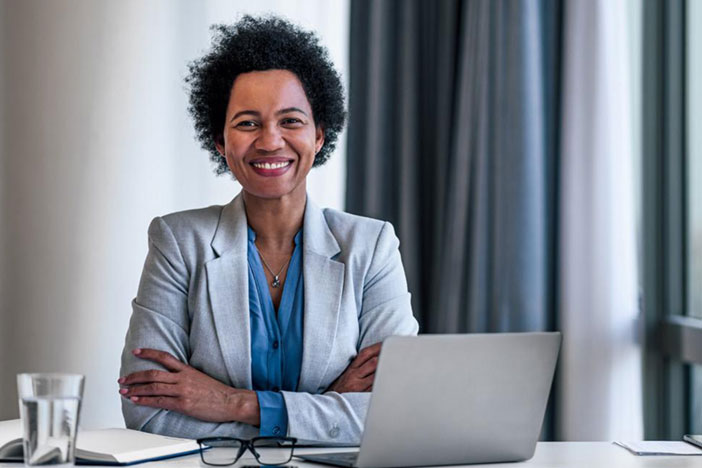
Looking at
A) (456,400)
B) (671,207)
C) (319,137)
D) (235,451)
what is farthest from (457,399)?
(671,207)

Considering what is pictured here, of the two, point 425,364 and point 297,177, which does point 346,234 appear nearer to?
point 297,177

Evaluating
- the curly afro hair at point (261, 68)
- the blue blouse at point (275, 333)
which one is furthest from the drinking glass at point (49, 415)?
the curly afro hair at point (261, 68)

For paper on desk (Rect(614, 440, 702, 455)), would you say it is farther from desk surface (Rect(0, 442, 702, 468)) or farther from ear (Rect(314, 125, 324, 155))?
ear (Rect(314, 125, 324, 155))

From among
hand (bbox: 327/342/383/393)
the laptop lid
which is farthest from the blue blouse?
the laptop lid

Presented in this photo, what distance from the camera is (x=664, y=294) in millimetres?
2980

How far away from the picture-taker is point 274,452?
1.75 m

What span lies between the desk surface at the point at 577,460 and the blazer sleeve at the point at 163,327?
0.30 meters

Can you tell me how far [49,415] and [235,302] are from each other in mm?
933

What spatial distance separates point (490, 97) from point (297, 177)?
1.11 metres

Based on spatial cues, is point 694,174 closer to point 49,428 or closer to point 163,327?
point 163,327

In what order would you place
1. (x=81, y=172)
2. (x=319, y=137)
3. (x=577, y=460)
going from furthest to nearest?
(x=81, y=172) → (x=319, y=137) → (x=577, y=460)

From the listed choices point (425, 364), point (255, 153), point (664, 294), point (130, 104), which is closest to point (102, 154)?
point (130, 104)

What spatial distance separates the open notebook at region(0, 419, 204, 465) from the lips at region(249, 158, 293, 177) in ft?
2.41

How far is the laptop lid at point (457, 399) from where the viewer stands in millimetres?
1479
